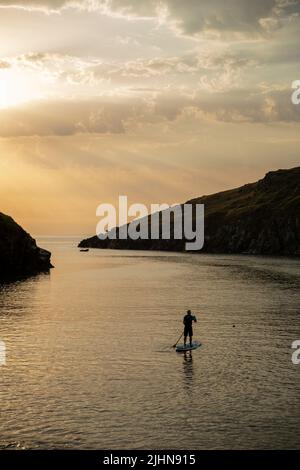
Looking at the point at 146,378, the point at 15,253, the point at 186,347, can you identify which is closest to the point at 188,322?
the point at 186,347

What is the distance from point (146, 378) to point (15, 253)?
4602 inches

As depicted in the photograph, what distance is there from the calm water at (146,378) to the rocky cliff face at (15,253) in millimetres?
60097

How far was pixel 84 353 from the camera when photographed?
50406mm

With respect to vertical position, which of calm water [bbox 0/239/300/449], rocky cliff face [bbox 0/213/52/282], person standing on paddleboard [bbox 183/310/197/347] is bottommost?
calm water [bbox 0/239/300/449]

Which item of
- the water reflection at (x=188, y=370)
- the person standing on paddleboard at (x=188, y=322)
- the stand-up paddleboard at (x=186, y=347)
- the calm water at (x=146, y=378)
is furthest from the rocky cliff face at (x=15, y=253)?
the water reflection at (x=188, y=370)

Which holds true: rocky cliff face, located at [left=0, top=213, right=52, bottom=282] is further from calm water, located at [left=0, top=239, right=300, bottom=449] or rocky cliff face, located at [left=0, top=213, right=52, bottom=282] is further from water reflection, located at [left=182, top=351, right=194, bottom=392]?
water reflection, located at [left=182, top=351, right=194, bottom=392]

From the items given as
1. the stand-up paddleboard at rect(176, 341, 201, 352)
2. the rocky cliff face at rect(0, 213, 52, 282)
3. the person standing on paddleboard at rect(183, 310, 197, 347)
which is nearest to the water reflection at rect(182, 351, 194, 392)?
the stand-up paddleboard at rect(176, 341, 201, 352)

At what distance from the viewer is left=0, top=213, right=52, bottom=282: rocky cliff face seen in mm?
146250

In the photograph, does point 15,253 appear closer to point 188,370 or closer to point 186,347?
point 186,347

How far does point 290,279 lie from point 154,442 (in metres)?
111

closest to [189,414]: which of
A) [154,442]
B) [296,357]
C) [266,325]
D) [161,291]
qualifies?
[154,442]

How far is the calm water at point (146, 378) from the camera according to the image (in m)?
29.5

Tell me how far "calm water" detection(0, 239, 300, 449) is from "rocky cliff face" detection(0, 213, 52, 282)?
60.1 meters

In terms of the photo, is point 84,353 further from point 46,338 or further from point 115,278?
point 115,278
